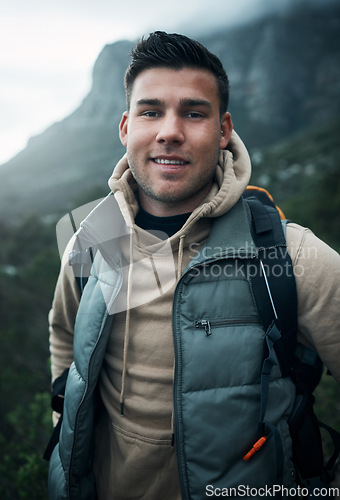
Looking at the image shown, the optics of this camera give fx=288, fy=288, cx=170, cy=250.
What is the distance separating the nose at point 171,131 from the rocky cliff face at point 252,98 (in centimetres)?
4914

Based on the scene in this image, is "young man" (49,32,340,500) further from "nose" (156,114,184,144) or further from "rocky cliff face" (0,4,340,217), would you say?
"rocky cliff face" (0,4,340,217)

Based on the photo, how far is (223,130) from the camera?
6.03ft

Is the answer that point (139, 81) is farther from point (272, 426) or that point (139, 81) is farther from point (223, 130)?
point (272, 426)

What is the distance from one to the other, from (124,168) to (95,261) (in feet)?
2.22

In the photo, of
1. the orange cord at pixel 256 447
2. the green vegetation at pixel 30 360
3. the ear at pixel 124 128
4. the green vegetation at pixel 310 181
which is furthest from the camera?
the green vegetation at pixel 310 181

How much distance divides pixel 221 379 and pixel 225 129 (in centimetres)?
146

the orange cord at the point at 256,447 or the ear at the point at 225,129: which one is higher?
the ear at the point at 225,129

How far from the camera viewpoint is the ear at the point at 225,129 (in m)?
1.82

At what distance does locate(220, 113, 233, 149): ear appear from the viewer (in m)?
1.82

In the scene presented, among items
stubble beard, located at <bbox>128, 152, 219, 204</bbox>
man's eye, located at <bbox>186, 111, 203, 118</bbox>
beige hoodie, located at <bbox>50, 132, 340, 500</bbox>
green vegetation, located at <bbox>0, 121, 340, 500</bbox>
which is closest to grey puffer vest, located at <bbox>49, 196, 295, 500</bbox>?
beige hoodie, located at <bbox>50, 132, 340, 500</bbox>

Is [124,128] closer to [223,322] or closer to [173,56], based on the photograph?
[173,56]

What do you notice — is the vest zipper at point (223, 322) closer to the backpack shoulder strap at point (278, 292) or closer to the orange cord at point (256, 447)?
the backpack shoulder strap at point (278, 292)

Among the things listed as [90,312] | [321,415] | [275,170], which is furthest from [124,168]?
[275,170]

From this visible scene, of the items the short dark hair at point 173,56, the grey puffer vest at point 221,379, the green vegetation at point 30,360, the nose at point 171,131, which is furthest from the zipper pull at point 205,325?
the green vegetation at point 30,360
